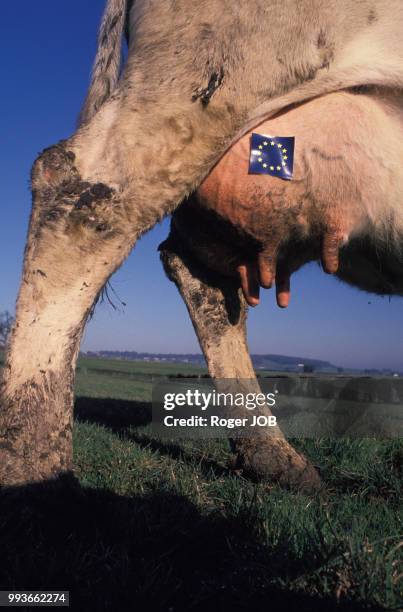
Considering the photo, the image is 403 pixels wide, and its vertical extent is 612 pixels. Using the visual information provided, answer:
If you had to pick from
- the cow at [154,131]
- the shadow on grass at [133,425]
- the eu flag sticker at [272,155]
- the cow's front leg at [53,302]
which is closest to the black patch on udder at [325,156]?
the eu flag sticker at [272,155]

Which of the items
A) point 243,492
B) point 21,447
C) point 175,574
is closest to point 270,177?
point 243,492

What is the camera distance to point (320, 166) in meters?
3.02

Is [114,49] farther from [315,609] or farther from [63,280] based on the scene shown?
[315,609]

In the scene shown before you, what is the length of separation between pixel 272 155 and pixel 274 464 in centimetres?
164

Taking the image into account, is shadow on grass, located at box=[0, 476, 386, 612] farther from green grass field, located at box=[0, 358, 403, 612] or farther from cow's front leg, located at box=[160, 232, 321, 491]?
cow's front leg, located at box=[160, 232, 321, 491]

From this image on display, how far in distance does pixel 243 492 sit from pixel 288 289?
150 cm

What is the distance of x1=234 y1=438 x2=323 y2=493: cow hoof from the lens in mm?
3066

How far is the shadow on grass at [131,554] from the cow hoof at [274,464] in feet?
2.81

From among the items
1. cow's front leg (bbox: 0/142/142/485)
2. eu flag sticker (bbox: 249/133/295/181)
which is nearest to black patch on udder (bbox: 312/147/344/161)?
eu flag sticker (bbox: 249/133/295/181)

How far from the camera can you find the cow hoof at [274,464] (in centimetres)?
307

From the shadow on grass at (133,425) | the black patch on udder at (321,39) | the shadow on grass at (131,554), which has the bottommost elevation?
the shadow on grass at (133,425)

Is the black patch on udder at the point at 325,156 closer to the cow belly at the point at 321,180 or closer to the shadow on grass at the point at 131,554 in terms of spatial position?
the cow belly at the point at 321,180

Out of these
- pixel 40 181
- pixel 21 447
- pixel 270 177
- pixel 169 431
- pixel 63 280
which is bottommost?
pixel 169 431

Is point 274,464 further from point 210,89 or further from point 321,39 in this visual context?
point 321,39
